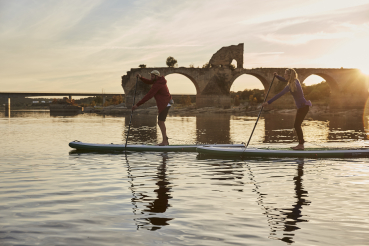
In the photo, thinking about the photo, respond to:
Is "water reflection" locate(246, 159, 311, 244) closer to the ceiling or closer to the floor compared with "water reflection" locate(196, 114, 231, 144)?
closer to the floor

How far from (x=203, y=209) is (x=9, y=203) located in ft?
7.12

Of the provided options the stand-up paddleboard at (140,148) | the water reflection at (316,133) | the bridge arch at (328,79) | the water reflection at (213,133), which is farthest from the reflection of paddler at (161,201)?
the bridge arch at (328,79)

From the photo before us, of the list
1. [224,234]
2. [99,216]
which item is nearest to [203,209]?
[224,234]

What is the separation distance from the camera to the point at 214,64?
2050 inches

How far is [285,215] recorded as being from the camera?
3.95 metres

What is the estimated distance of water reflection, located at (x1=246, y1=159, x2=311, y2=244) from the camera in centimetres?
339

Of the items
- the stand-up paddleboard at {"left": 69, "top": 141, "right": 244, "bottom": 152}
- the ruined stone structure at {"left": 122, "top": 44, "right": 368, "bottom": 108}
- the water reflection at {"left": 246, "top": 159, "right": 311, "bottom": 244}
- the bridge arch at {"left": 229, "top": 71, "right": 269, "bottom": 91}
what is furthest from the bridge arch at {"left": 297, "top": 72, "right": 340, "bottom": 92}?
the water reflection at {"left": 246, "top": 159, "right": 311, "bottom": 244}

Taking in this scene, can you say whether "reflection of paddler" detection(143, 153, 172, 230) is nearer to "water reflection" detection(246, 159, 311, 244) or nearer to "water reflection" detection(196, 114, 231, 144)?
"water reflection" detection(246, 159, 311, 244)

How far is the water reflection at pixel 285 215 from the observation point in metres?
3.39

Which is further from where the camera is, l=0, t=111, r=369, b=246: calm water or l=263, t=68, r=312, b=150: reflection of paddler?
l=263, t=68, r=312, b=150: reflection of paddler

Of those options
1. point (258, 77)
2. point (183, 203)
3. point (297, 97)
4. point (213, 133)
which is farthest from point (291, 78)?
point (258, 77)

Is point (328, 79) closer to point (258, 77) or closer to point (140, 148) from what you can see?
point (258, 77)

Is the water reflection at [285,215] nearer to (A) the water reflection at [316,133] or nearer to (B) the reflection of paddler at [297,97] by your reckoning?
(B) the reflection of paddler at [297,97]

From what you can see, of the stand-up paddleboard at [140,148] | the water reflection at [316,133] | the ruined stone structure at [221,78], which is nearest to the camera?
the stand-up paddleboard at [140,148]
